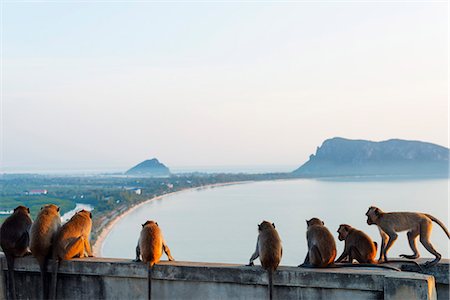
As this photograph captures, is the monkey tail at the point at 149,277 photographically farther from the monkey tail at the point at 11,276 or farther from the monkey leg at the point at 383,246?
the monkey leg at the point at 383,246

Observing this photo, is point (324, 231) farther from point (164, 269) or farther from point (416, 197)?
point (416, 197)

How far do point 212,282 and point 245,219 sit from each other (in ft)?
263

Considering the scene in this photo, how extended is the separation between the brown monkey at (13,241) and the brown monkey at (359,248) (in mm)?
3504

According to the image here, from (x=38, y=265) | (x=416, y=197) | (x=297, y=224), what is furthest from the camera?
(x=416, y=197)

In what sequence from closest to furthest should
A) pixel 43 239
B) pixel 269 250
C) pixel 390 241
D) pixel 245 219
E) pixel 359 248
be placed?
pixel 269 250, pixel 359 248, pixel 43 239, pixel 390 241, pixel 245 219

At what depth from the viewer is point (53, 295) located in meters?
5.66

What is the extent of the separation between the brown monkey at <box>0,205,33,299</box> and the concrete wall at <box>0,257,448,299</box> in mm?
71

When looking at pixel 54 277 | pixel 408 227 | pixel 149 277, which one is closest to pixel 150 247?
pixel 149 277

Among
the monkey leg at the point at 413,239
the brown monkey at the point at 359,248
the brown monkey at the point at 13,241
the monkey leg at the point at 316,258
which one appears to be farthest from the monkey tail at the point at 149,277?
the monkey leg at the point at 413,239

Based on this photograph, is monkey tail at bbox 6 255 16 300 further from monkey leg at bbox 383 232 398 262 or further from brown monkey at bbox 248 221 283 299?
monkey leg at bbox 383 232 398 262

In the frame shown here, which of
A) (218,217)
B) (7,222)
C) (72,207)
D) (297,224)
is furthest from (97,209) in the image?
(7,222)

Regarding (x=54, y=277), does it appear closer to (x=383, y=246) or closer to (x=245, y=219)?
(x=383, y=246)

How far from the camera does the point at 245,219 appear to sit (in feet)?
278

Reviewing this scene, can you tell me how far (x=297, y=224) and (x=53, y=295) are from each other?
7155cm
